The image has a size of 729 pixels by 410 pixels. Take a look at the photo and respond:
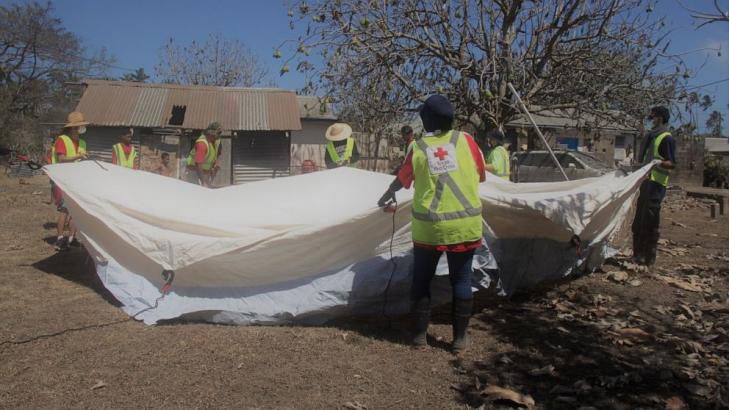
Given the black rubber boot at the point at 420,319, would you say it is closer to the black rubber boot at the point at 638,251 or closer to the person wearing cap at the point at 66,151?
the black rubber boot at the point at 638,251

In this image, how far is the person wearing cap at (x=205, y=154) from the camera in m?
8.49

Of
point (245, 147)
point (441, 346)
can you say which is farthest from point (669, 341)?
point (245, 147)

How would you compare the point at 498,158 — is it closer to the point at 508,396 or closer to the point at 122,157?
the point at 508,396

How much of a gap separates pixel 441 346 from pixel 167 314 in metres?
2.02

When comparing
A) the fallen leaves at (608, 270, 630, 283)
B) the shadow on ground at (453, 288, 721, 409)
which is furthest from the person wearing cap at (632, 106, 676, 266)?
the shadow on ground at (453, 288, 721, 409)

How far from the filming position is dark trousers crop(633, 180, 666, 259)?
5.85m

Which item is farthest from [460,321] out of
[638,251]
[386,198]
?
[638,251]

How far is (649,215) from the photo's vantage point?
5.88 m

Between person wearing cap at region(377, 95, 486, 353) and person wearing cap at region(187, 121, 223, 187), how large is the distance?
542cm

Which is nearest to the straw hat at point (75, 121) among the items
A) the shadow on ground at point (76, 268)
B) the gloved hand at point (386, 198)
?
the shadow on ground at point (76, 268)

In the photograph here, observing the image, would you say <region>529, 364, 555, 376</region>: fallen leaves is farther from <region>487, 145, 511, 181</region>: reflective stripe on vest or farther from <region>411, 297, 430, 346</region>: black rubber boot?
<region>487, 145, 511, 181</region>: reflective stripe on vest

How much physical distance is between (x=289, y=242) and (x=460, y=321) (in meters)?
1.32

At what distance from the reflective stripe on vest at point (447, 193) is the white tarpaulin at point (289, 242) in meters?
0.52

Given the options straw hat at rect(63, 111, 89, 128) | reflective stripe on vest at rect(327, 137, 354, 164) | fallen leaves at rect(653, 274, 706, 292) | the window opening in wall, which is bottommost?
fallen leaves at rect(653, 274, 706, 292)
